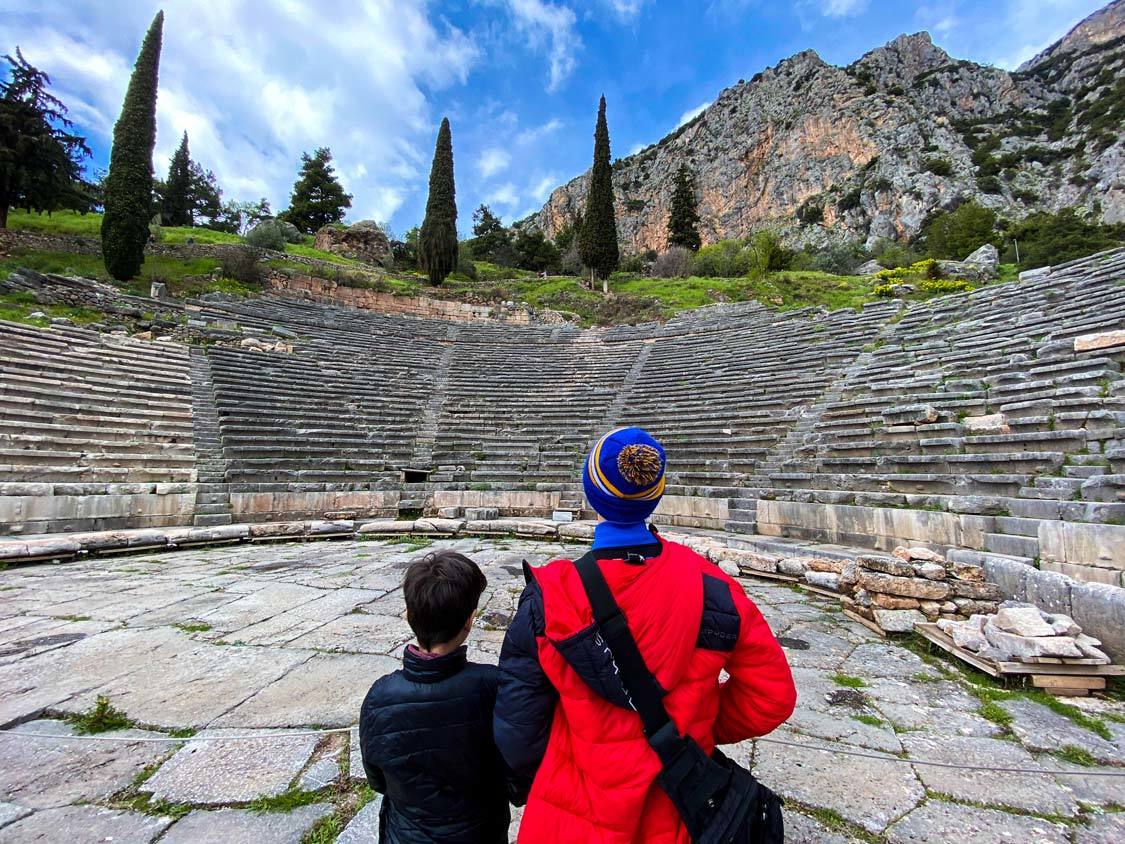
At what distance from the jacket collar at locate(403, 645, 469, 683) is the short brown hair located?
0.04 m

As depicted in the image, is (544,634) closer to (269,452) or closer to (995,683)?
(995,683)

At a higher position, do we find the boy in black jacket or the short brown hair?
the short brown hair

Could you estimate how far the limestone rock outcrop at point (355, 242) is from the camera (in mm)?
29281

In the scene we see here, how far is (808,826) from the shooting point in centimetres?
178

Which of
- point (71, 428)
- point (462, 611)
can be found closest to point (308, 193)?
point (71, 428)

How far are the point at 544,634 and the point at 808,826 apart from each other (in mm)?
1520

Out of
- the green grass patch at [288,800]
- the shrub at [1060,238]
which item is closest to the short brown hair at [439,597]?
the green grass patch at [288,800]

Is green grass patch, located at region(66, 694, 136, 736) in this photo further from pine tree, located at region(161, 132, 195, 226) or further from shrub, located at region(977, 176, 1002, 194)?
shrub, located at region(977, 176, 1002, 194)

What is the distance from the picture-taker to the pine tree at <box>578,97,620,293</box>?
2723 centimetres

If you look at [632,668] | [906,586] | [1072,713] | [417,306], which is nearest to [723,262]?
[417,306]

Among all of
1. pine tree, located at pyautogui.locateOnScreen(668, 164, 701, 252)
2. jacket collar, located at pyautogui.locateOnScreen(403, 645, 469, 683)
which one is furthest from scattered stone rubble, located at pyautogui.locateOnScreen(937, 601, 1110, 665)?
pine tree, located at pyautogui.locateOnScreen(668, 164, 701, 252)

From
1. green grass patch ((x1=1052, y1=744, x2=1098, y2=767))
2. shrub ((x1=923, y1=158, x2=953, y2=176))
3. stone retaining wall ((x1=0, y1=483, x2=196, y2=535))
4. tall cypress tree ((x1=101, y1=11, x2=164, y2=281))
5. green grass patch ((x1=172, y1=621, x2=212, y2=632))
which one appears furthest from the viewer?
shrub ((x1=923, y1=158, x2=953, y2=176))

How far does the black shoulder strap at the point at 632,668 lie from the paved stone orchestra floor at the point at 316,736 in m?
1.28

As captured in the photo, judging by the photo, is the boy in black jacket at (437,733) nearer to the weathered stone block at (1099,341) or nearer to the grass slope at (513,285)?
the weathered stone block at (1099,341)
